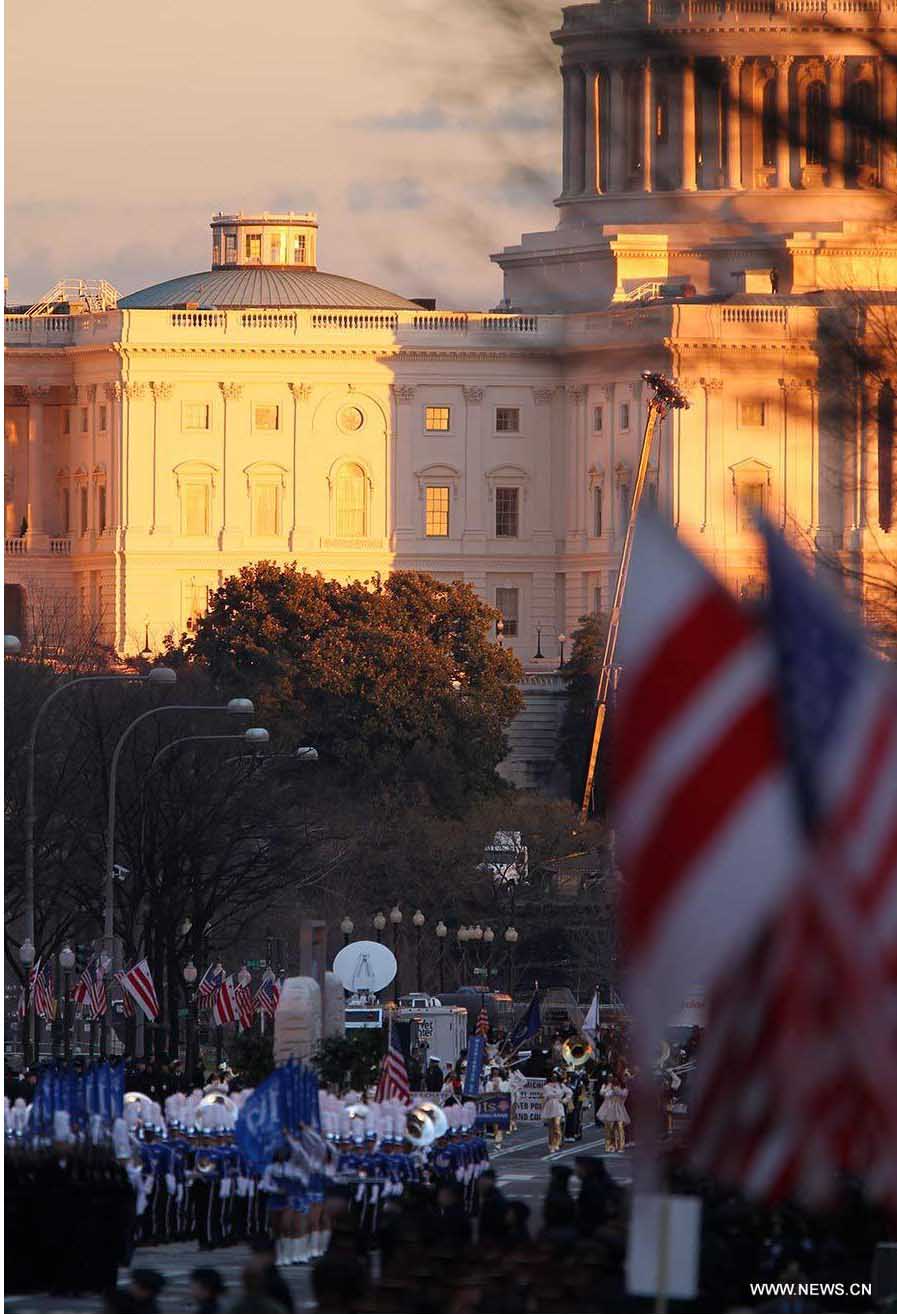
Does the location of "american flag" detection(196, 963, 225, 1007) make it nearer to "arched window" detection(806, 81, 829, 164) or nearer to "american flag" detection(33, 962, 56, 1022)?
"american flag" detection(33, 962, 56, 1022)

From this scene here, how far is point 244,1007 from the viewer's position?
67938 mm

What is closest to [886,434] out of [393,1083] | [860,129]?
[860,129]

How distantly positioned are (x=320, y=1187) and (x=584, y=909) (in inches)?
2856

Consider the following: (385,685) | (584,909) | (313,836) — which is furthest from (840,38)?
(385,685)

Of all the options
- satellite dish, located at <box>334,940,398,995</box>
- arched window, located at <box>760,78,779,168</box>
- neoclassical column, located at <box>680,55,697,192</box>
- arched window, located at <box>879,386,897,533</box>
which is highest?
neoclassical column, located at <box>680,55,697,192</box>

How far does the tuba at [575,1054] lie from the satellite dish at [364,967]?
663 centimetres

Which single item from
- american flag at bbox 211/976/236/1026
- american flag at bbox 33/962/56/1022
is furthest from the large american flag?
american flag at bbox 33/962/56/1022

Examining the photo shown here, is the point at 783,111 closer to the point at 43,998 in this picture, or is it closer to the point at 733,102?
the point at 733,102

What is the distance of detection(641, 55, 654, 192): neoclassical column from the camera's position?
17938mm

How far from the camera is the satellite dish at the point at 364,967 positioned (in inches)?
2990

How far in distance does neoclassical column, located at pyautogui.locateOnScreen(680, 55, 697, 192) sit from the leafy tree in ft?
352

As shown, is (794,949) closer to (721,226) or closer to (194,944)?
(721,226)

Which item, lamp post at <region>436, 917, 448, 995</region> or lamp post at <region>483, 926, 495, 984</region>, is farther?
lamp post at <region>436, 917, 448, 995</region>

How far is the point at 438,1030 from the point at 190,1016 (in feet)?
25.8
